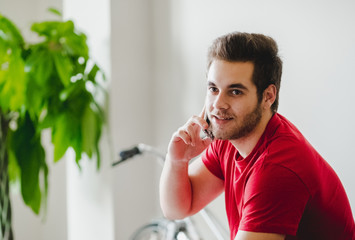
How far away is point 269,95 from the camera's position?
1.21m

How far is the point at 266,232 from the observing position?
0.98m

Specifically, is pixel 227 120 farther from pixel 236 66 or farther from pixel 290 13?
pixel 290 13

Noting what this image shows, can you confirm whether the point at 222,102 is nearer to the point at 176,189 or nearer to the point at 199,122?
the point at 199,122

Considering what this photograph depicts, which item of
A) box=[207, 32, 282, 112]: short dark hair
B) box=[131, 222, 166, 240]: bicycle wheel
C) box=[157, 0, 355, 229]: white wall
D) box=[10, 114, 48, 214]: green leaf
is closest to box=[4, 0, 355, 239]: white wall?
box=[157, 0, 355, 229]: white wall

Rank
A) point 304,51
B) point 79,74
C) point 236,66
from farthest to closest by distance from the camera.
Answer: point 79,74 < point 304,51 < point 236,66

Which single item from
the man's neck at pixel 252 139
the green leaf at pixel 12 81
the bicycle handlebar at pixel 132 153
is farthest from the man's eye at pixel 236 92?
the green leaf at pixel 12 81

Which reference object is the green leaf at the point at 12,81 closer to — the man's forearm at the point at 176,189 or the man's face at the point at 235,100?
the man's forearm at the point at 176,189

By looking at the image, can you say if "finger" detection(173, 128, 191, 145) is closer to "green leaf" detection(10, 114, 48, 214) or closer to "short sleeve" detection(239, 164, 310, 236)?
"short sleeve" detection(239, 164, 310, 236)

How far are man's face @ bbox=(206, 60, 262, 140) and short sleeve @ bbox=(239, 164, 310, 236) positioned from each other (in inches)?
7.6

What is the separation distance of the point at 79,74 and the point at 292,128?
4.54ft

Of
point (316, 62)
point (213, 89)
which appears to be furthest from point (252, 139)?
point (316, 62)

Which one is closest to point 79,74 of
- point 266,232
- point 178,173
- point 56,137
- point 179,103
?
point 56,137

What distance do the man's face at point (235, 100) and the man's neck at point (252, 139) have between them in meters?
0.01

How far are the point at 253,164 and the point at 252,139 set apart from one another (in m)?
0.09
